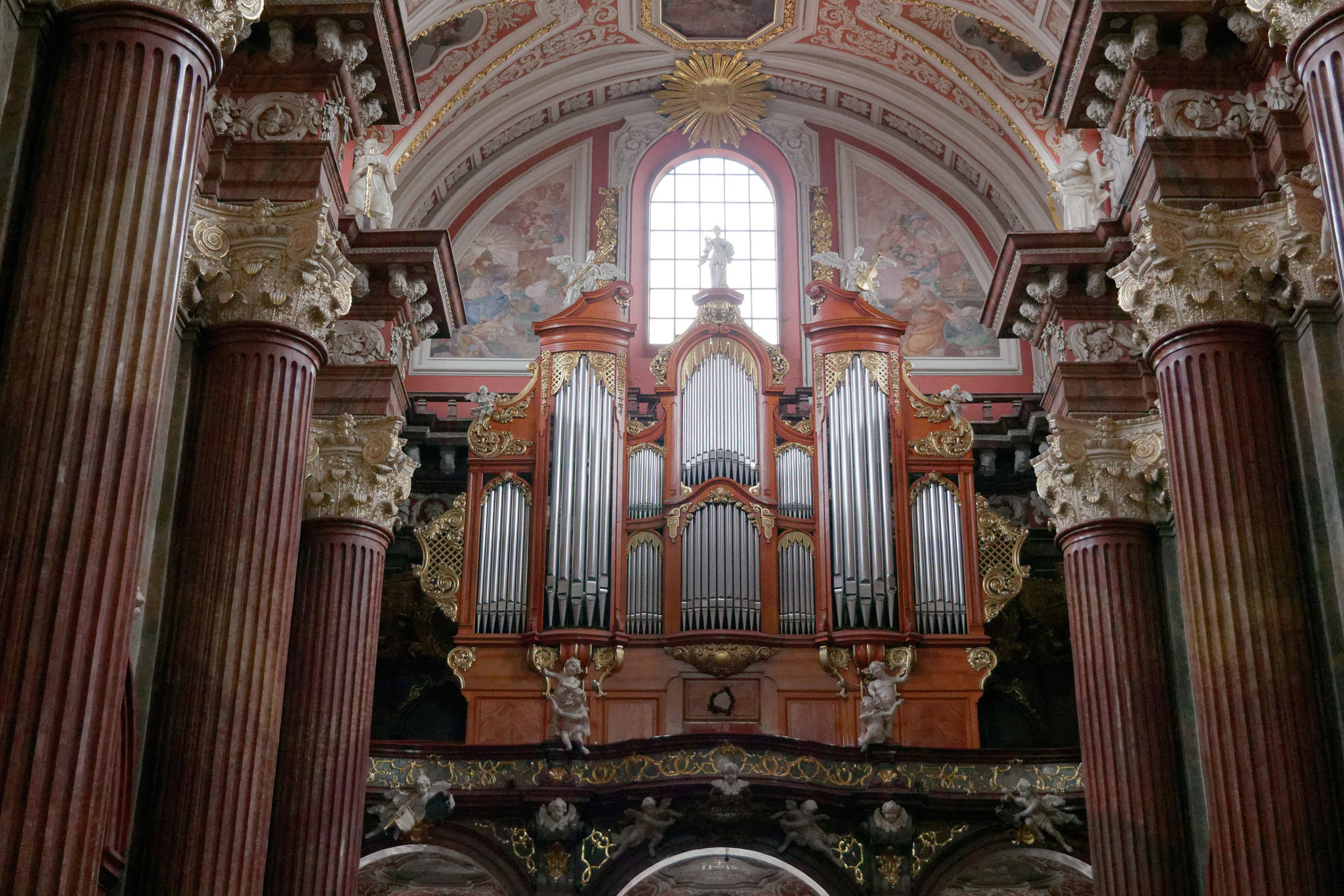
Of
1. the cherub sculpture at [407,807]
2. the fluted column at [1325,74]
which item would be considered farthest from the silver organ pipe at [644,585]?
the fluted column at [1325,74]

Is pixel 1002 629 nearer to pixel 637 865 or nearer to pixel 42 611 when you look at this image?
pixel 637 865

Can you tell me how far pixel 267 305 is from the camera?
421 inches

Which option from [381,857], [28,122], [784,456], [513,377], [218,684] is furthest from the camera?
[513,377]

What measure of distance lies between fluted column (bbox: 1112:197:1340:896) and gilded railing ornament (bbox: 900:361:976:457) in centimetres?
718

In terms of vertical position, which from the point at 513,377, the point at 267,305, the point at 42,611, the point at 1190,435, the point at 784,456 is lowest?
the point at 42,611

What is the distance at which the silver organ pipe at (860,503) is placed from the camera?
17.6 meters

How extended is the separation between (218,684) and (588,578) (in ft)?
26.5

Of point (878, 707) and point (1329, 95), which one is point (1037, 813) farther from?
point (1329, 95)

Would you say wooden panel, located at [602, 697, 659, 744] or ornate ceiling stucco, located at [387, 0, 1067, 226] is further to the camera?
ornate ceiling stucco, located at [387, 0, 1067, 226]

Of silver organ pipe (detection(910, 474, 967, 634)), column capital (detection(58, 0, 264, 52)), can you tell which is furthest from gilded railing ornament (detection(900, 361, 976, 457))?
column capital (detection(58, 0, 264, 52))

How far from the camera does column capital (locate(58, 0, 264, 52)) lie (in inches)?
302

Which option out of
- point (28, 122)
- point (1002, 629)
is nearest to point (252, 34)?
point (28, 122)

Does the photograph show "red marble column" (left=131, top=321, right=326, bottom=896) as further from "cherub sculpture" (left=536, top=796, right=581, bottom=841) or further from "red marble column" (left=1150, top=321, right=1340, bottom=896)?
"cherub sculpture" (left=536, top=796, right=581, bottom=841)

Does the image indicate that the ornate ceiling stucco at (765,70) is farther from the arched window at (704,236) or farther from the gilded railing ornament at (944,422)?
the gilded railing ornament at (944,422)
